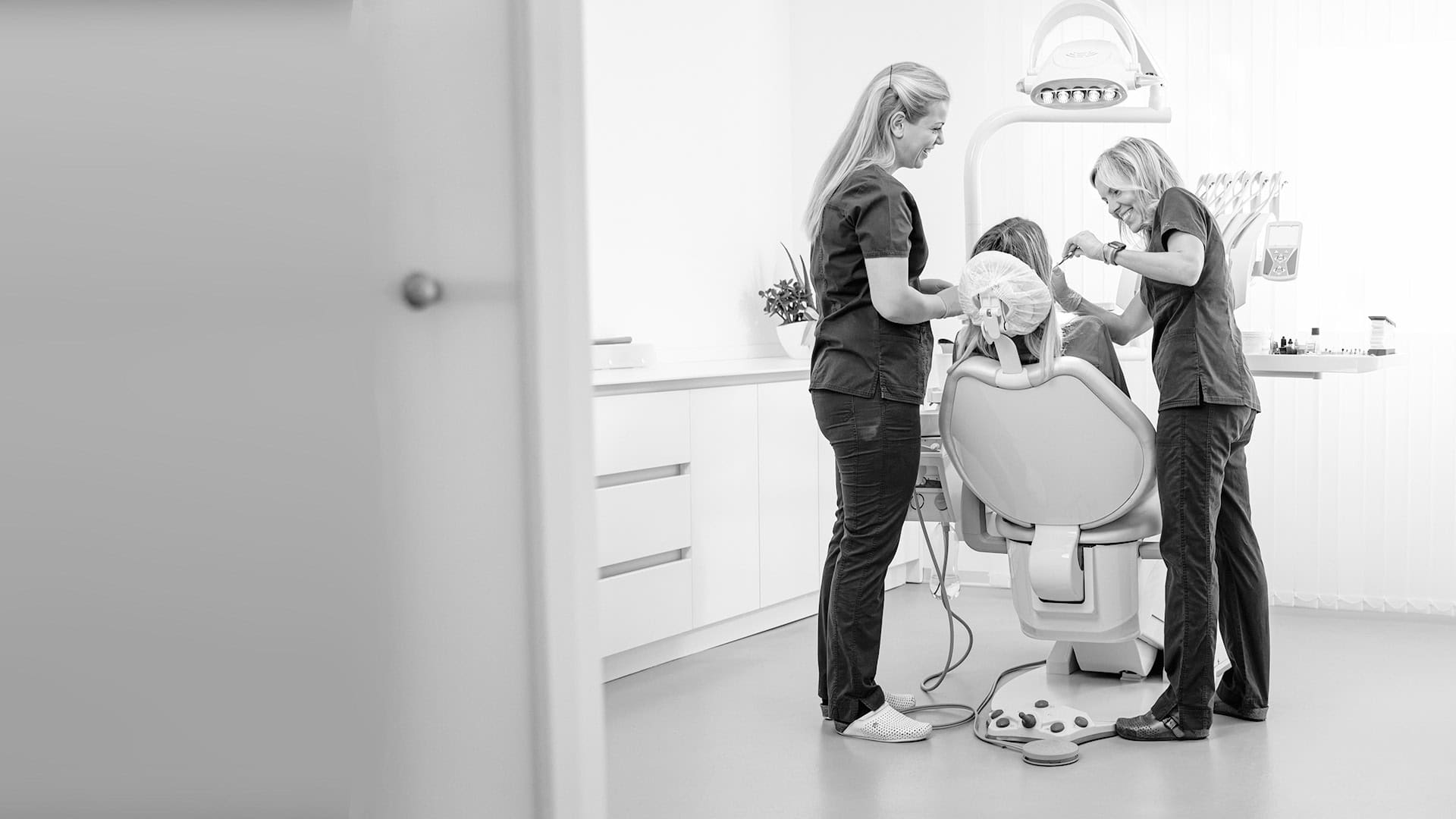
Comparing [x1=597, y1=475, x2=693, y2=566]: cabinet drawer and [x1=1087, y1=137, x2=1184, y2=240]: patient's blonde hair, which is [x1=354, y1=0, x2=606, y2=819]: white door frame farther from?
[x1=597, y1=475, x2=693, y2=566]: cabinet drawer

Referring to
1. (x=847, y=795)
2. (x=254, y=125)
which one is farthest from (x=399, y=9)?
(x=847, y=795)

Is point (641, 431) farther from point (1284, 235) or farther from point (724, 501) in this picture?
point (1284, 235)

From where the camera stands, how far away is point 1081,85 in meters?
2.59

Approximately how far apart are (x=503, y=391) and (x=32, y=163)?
0.53 ft

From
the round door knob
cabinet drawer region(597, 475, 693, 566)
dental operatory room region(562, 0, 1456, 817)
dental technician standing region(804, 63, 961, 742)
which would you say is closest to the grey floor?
dental operatory room region(562, 0, 1456, 817)

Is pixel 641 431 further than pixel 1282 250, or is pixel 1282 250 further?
Result: pixel 641 431

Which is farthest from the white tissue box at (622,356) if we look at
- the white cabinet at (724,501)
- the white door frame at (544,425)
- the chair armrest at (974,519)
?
the white door frame at (544,425)

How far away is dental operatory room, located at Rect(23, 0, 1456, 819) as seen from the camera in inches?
14.5

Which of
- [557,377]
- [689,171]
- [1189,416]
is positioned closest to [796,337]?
[689,171]

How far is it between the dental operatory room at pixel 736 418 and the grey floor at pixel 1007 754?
15mm

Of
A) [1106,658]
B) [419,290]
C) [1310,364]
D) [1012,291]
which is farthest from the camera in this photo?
[1106,658]

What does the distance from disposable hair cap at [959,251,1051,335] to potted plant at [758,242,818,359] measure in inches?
65.2

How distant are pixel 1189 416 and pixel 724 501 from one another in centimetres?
137

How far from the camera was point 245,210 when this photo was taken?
1.19ft
